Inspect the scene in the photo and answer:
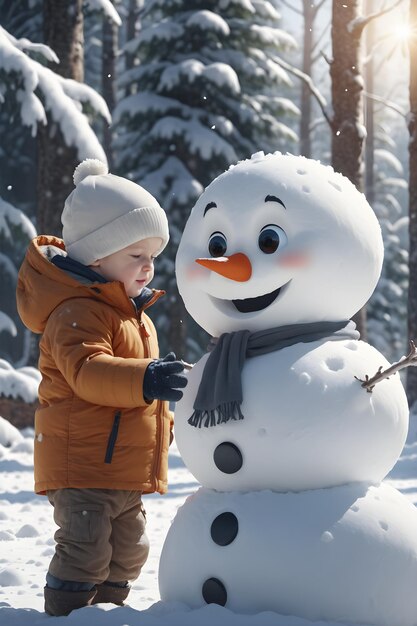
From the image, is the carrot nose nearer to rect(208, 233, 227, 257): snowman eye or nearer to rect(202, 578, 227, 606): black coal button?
rect(208, 233, 227, 257): snowman eye

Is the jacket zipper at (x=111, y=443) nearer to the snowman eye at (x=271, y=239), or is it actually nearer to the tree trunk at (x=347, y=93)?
the snowman eye at (x=271, y=239)

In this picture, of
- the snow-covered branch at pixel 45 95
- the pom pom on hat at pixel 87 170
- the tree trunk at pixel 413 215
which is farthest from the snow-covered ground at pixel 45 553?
the snow-covered branch at pixel 45 95

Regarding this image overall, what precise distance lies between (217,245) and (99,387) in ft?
2.46

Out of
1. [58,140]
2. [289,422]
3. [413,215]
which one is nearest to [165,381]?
[289,422]

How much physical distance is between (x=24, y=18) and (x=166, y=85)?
4.07 metres

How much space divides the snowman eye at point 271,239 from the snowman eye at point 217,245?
0.17m

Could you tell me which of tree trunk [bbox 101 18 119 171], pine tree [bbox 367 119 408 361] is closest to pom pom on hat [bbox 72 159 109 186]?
tree trunk [bbox 101 18 119 171]

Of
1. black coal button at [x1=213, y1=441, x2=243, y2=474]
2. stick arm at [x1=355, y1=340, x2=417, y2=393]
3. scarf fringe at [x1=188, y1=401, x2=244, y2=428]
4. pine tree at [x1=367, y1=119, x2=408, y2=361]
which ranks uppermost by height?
stick arm at [x1=355, y1=340, x2=417, y2=393]

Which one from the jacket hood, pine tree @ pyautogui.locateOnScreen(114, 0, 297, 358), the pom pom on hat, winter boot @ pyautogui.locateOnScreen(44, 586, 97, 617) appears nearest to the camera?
winter boot @ pyautogui.locateOnScreen(44, 586, 97, 617)

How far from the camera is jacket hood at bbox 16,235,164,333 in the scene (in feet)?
13.3

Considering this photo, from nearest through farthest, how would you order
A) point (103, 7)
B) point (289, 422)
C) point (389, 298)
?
point (289, 422)
point (103, 7)
point (389, 298)

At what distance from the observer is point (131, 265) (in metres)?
4.19

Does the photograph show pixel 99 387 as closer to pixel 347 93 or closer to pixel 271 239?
pixel 271 239

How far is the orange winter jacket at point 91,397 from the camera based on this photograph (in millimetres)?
3822
